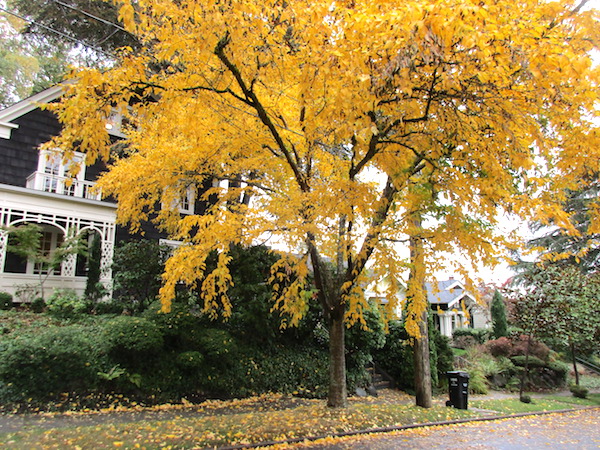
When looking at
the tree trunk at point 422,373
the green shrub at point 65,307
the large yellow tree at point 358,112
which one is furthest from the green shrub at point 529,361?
the green shrub at point 65,307

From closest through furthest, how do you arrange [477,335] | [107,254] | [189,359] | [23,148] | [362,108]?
[362,108] < [189,359] < [107,254] < [23,148] < [477,335]

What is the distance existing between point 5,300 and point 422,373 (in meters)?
11.1

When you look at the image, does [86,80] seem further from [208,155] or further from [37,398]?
[37,398]

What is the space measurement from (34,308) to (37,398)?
16.0 feet

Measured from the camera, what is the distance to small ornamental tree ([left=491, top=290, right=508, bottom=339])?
2384 centimetres

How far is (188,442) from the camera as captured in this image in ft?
18.7

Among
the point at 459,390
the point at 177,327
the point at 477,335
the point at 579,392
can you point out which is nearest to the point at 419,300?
the point at 459,390

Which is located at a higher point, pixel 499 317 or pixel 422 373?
pixel 499 317

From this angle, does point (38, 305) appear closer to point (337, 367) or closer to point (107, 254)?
point (107, 254)

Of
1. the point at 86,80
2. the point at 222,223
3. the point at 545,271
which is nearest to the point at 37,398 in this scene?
the point at 222,223

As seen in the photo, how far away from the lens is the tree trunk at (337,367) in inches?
328

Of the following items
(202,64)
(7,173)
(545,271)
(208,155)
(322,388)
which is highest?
(7,173)

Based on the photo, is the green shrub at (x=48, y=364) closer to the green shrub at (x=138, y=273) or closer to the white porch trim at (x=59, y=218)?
the green shrub at (x=138, y=273)

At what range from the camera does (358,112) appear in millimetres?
4492
